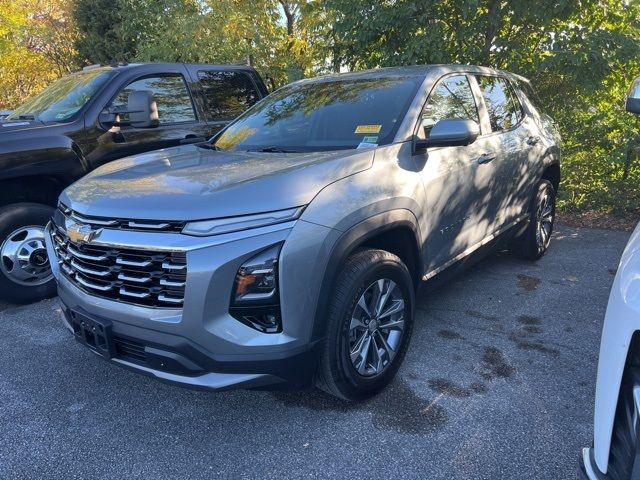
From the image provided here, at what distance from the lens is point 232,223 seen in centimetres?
228

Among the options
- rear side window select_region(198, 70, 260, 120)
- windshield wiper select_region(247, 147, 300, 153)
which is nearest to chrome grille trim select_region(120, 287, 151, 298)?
windshield wiper select_region(247, 147, 300, 153)

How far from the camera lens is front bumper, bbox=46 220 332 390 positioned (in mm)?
2213

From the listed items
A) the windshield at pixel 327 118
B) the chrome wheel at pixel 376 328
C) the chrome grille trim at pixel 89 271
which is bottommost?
the chrome wheel at pixel 376 328

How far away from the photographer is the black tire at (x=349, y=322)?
8.19 ft

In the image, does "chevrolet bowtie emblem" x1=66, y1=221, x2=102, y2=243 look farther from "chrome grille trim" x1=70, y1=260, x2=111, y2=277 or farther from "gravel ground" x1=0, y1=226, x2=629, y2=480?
"gravel ground" x1=0, y1=226, x2=629, y2=480

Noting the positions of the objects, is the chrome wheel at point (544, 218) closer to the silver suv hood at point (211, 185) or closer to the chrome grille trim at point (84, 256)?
the silver suv hood at point (211, 185)

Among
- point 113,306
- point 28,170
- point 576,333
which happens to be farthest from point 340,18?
point 113,306

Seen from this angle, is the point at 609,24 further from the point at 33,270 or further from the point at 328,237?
the point at 33,270

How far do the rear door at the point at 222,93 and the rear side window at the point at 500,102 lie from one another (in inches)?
105

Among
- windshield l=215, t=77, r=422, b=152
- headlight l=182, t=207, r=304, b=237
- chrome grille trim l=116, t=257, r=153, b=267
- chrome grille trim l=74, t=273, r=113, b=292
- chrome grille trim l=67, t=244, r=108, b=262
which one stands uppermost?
windshield l=215, t=77, r=422, b=152

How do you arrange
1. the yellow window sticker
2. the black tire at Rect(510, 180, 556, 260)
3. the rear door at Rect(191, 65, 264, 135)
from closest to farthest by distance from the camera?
1. the yellow window sticker
2. the black tire at Rect(510, 180, 556, 260)
3. the rear door at Rect(191, 65, 264, 135)

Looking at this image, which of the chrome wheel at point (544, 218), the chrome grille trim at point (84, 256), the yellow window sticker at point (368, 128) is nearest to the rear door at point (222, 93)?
the yellow window sticker at point (368, 128)

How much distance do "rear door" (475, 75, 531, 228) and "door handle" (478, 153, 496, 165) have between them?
0.04 meters

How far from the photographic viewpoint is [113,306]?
2475 mm
